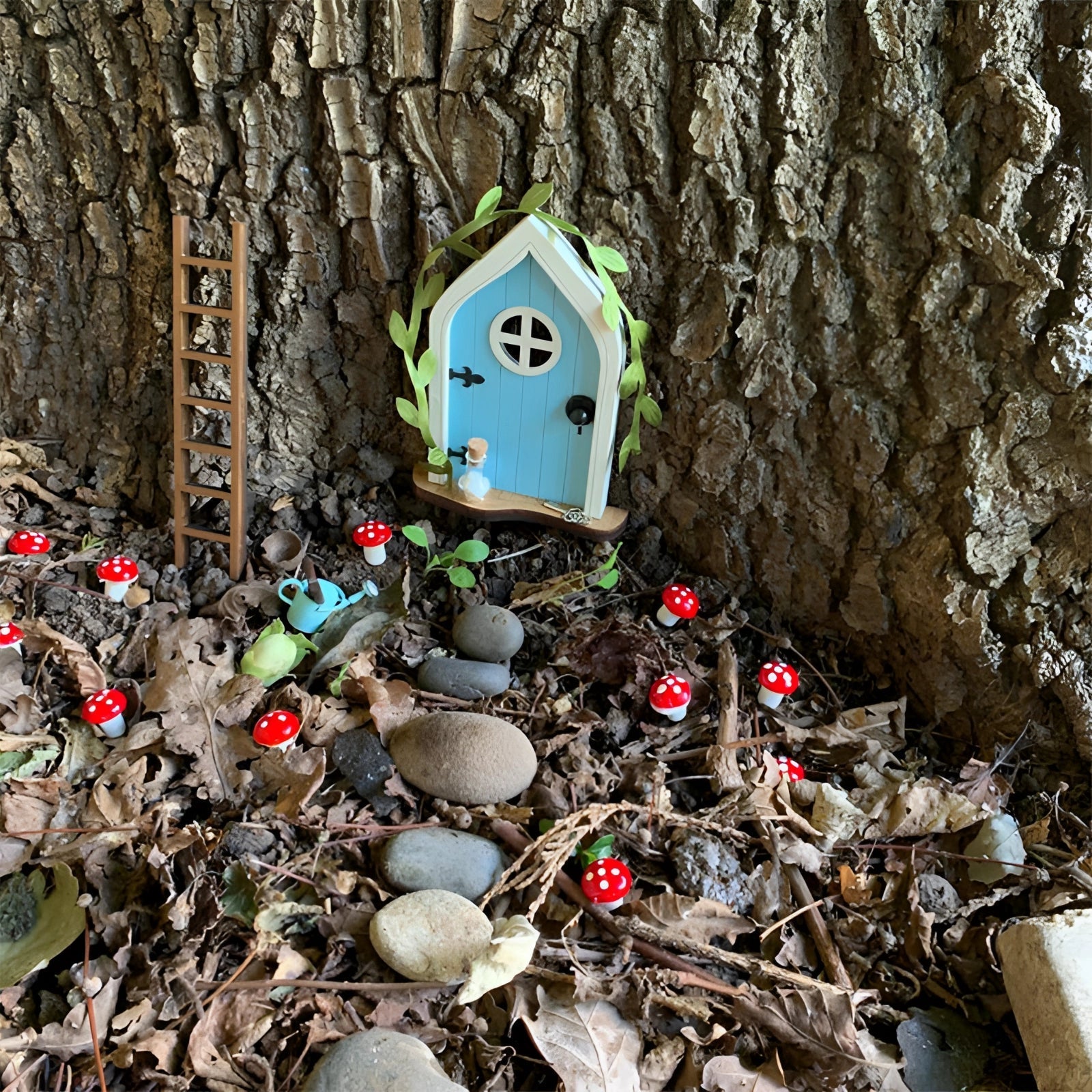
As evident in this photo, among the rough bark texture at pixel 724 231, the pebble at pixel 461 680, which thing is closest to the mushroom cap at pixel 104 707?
the pebble at pixel 461 680

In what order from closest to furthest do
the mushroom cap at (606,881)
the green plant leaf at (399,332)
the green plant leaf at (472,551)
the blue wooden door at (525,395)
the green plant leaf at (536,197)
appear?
the mushroom cap at (606,881), the green plant leaf at (536,197), the blue wooden door at (525,395), the green plant leaf at (399,332), the green plant leaf at (472,551)

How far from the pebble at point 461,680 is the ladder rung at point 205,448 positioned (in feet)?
2.82

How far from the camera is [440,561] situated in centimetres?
259

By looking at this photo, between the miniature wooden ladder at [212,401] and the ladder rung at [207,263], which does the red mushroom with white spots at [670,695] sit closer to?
the miniature wooden ladder at [212,401]

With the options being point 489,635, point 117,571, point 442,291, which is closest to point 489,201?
point 442,291

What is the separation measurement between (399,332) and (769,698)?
137 centimetres

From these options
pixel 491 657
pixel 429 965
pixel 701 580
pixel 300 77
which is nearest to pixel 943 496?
pixel 701 580

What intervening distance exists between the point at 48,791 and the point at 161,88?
176 centimetres

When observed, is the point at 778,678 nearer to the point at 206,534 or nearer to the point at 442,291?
the point at 442,291

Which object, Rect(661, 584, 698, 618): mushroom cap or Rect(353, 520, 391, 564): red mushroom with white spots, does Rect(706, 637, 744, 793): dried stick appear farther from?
Rect(353, 520, 391, 564): red mushroom with white spots

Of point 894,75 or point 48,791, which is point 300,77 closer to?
point 894,75

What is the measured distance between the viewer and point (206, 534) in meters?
2.58

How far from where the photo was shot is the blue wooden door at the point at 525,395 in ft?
7.70

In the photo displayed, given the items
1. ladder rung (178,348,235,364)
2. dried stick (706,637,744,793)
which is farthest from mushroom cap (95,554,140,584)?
dried stick (706,637,744,793)
